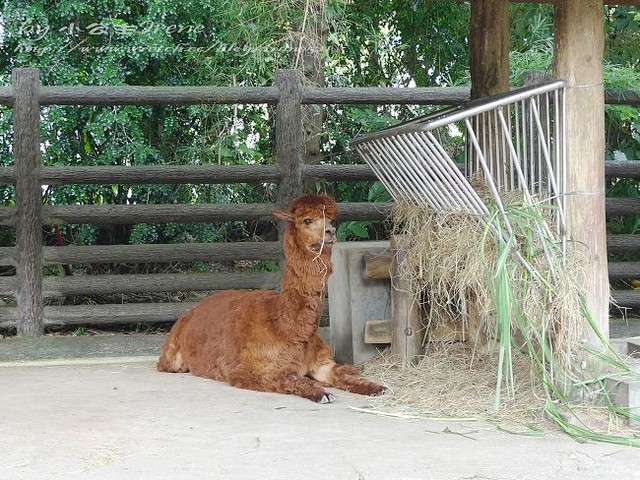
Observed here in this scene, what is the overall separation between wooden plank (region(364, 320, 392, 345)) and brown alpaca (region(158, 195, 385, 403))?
389mm

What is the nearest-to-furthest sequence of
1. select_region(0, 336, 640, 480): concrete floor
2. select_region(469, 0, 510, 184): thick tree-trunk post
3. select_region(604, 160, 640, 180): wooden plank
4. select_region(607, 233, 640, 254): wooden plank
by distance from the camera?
select_region(0, 336, 640, 480): concrete floor, select_region(469, 0, 510, 184): thick tree-trunk post, select_region(604, 160, 640, 180): wooden plank, select_region(607, 233, 640, 254): wooden plank

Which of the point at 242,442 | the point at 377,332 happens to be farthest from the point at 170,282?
the point at 242,442

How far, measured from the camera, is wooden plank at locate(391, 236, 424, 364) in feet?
20.4

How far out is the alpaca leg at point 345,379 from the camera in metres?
5.78

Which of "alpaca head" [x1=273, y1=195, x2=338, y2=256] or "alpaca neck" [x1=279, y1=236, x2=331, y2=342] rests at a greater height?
"alpaca head" [x1=273, y1=195, x2=338, y2=256]

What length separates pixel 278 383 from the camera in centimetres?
585

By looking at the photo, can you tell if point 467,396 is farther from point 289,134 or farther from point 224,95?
point 224,95

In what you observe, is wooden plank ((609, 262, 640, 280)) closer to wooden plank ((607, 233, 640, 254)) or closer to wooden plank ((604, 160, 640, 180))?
wooden plank ((607, 233, 640, 254))

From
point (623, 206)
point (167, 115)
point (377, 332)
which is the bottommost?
point (377, 332)

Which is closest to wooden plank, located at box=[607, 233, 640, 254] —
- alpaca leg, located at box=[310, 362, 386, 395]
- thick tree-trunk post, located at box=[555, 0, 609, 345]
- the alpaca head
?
alpaca leg, located at box=[310, 362, 386, 395]

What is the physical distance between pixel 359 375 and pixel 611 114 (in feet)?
14.6

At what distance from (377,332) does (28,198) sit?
10.6 ft

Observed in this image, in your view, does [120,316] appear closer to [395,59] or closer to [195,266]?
[195,266]

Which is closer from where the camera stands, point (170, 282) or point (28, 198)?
point (28, 198)
